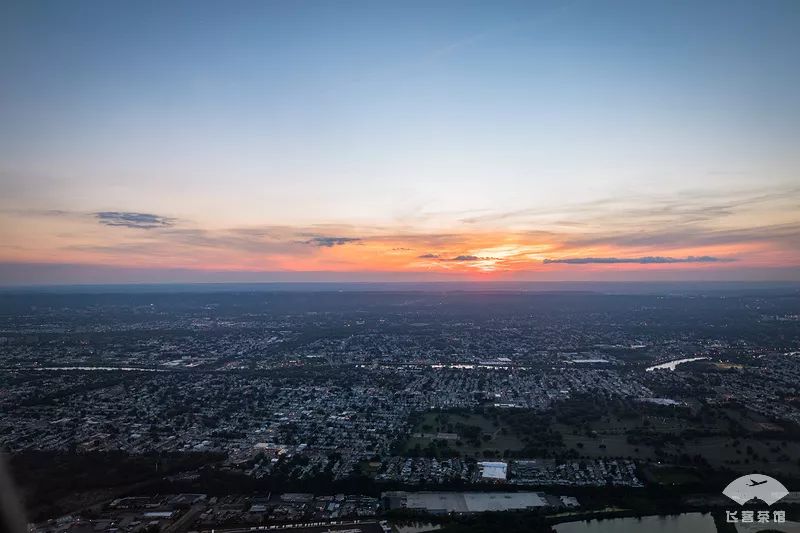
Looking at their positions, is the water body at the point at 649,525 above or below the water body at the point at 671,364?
below

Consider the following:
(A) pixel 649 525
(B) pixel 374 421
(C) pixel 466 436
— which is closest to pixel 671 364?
(C) pixel 466 436

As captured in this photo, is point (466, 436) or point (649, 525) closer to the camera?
point (649, 525)

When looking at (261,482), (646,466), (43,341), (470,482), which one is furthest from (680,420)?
(43,341)

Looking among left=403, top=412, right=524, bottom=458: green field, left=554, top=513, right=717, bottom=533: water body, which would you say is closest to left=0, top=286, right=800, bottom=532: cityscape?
left=403, top=412, right=524, bottom=458: green field

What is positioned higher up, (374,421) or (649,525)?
(374,421)

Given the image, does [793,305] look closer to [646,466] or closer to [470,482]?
[646,466]

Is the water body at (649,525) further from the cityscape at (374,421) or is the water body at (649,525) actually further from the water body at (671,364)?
the water body at (671,364)

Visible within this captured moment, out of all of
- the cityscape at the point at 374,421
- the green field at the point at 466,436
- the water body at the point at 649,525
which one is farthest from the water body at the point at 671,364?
the water body at the point at 649,525

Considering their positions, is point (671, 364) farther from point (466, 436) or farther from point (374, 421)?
point (374, 421)
